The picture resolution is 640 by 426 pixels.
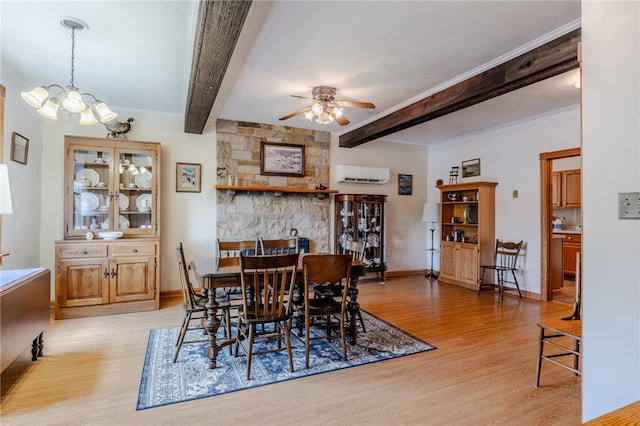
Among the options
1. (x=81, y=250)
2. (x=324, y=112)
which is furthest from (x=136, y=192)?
(x=324, y=112)

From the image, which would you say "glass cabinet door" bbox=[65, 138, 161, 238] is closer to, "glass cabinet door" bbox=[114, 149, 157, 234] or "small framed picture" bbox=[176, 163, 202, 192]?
"glass cabinet door" bbox=[114, 149, 157, 234]

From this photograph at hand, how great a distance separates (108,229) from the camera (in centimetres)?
423

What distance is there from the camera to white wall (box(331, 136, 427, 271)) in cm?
624

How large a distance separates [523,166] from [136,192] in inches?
225

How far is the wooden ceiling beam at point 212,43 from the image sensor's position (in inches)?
73.5

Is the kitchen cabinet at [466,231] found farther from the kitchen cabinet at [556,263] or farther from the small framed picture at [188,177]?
the small framed picture at [188,177]

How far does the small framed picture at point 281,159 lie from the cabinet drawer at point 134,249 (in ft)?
6.67

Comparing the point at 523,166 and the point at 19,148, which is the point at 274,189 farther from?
the point at 523,166

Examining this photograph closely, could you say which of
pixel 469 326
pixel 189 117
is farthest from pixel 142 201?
pixel 469 326

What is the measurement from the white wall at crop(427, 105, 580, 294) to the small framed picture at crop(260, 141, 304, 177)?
10.3 ft

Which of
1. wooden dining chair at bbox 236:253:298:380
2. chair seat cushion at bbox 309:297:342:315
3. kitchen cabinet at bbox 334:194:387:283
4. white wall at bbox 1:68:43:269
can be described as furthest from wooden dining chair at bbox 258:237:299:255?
white wall at bbox 1:68:43:269

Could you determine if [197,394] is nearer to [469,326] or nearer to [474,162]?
[469,326]

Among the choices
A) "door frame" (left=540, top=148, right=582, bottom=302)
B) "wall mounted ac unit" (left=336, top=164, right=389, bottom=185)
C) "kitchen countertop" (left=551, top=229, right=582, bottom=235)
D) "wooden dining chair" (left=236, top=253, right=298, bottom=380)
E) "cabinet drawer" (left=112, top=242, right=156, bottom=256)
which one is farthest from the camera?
"kitchen countertop" (left=551, top=229, right=582, bottom=235)

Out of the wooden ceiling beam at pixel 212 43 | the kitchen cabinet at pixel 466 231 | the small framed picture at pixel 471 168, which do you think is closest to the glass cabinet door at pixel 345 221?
the kitchen cabinet at pixel 466 231
